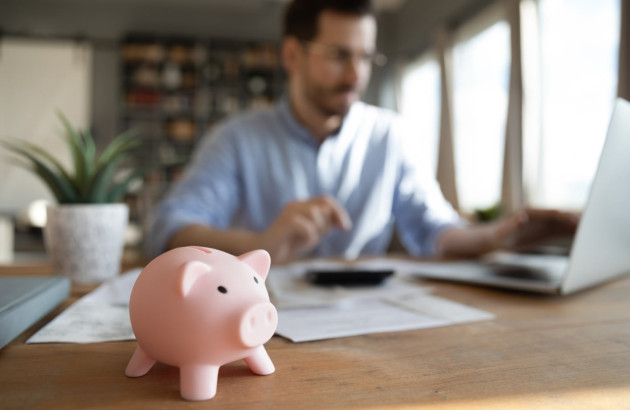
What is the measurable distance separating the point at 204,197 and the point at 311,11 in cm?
68

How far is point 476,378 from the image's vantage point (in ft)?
1.15

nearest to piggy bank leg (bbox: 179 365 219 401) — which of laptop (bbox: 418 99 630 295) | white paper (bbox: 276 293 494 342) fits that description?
white paper (bbox: 276 293 494 342)

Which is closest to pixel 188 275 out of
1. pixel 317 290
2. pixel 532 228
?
pixel 317 290

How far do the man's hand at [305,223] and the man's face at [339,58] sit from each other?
65 cm

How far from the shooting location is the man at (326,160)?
140 centimetres

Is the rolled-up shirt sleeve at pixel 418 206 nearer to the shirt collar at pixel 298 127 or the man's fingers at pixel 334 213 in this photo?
the shirt collar at pixel 298 127

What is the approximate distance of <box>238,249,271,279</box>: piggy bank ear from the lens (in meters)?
0.37

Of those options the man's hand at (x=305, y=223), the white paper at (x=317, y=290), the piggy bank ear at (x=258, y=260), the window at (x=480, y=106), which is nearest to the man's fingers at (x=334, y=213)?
the man's hand at (x=305, y=223)

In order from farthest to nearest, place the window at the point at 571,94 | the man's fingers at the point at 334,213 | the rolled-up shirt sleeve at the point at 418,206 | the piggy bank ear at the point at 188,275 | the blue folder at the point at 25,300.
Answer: the window at the point at 571,94 → the rolled-up shirt sleeve at the point at 418,206 → the man's fingers at the point at 334,213 → the blue folder at the point at 25,300 → the piggy bank ear at the point at 188,275

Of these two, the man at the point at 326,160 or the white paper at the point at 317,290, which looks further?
the man at the point at 326,160

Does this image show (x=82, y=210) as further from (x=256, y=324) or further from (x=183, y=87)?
(x=183, y=87)

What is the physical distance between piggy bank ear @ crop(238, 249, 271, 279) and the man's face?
114cm

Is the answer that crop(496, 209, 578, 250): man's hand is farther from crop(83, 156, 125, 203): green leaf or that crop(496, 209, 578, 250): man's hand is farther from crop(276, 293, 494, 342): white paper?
crop(83, 156, 125, 203): green leaf

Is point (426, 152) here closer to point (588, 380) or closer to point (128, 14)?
point (128, 14)
